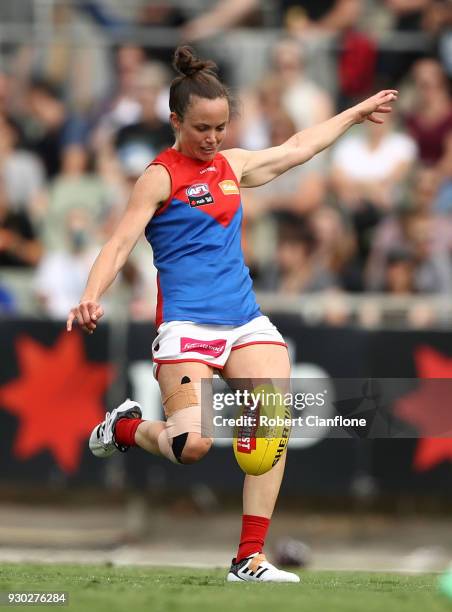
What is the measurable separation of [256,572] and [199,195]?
1.95 meters

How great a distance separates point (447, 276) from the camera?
514 inches

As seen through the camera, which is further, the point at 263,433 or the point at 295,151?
the point at 295,151

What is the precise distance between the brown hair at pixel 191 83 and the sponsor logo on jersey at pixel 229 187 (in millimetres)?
377

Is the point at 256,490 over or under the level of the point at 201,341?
under

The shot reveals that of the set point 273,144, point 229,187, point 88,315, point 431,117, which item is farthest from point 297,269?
point 88,315

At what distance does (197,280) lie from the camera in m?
7.45

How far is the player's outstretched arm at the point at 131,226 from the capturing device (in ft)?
23.7

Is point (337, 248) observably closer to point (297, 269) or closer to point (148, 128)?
point (297, 269)

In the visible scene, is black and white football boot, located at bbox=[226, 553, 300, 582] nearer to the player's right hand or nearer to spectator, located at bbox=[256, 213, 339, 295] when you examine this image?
the player's right hand

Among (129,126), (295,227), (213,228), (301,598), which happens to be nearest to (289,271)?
(295,227)

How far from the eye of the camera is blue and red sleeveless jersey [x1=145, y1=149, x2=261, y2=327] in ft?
24.4

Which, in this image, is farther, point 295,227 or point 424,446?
point 295,227

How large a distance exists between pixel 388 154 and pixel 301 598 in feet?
28.4

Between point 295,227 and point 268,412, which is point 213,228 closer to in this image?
point 268,412
